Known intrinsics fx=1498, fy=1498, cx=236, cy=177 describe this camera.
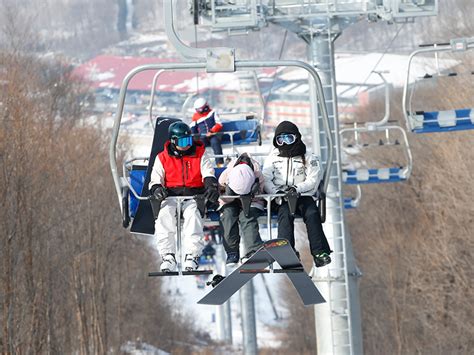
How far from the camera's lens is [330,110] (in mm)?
22219

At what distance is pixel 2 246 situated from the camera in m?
31.4

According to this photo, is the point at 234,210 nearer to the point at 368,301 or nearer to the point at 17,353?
the point at 17,353

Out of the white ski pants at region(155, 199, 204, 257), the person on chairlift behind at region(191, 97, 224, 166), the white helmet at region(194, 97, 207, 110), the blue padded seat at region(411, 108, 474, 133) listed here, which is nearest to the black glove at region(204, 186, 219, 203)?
the white ski pants at region(155, 199, 204, 257)

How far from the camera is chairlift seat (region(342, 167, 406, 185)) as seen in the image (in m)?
28.3

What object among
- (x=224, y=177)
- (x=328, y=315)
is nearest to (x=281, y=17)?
(x=328, y=315)

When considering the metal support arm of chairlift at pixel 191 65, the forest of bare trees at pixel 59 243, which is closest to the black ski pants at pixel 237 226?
the metal support arm of chairlift at pixel 191 65

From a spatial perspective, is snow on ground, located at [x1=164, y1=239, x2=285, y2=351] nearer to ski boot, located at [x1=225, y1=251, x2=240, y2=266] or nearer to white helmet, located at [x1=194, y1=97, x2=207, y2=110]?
white helmet, located at [x1=194, y1=97, x2=207, y2=110]

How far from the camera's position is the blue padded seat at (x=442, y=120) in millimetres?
21000

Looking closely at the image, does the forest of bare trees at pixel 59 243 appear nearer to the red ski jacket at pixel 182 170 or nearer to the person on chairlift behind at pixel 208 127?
the person on chairlift behind at pixel 208 127

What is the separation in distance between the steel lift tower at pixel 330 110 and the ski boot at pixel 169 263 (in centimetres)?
682

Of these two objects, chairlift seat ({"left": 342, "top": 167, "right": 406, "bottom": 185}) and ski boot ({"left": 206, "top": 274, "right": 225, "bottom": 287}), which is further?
chairlift seat ({"left": 342, "top": 167, "right": 406, "bottom": 185})

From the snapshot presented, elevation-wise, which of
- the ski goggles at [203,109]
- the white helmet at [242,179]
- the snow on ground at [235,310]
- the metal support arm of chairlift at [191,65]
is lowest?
the white helmet at [242,179]

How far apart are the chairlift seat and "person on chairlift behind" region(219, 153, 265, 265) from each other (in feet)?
42.3

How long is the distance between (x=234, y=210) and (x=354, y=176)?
1512cm
